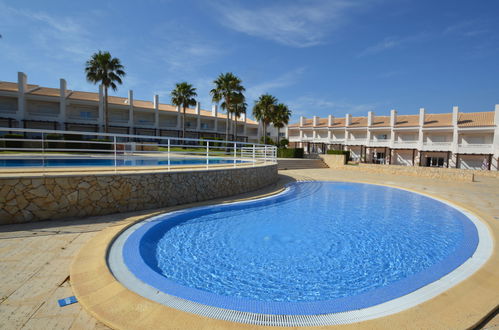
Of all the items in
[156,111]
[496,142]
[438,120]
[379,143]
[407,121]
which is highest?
[156,111]

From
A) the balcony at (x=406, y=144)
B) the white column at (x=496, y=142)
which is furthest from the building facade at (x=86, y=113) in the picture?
the white column at (x=496, y=142)

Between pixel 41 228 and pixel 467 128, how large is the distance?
42.8 meters

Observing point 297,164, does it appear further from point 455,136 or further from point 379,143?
point 455,136

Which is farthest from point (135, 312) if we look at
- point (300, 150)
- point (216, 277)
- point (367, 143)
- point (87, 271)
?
point (367, 143)

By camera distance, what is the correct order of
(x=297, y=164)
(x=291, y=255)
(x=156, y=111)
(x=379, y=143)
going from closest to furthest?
1. (x=291, y=255)
2. (x=297, y=164)
3. (x=379, y=143)
4. (x=156, y=111)

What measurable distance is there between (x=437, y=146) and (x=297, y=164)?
24.1 m

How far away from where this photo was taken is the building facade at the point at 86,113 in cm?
3203

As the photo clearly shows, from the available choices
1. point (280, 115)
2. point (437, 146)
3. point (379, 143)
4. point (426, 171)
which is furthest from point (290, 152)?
point (437, 146)

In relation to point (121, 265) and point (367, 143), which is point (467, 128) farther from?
point (121, 265)

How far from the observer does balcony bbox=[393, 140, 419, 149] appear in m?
37.2

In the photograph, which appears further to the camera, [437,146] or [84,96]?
[84,96]

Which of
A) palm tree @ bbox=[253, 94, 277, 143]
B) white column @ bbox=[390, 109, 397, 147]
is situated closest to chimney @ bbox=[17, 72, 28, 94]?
palm tree @ bbox=[253, 94, 277, 143]

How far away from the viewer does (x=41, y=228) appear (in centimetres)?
520

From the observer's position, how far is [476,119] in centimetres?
3331
